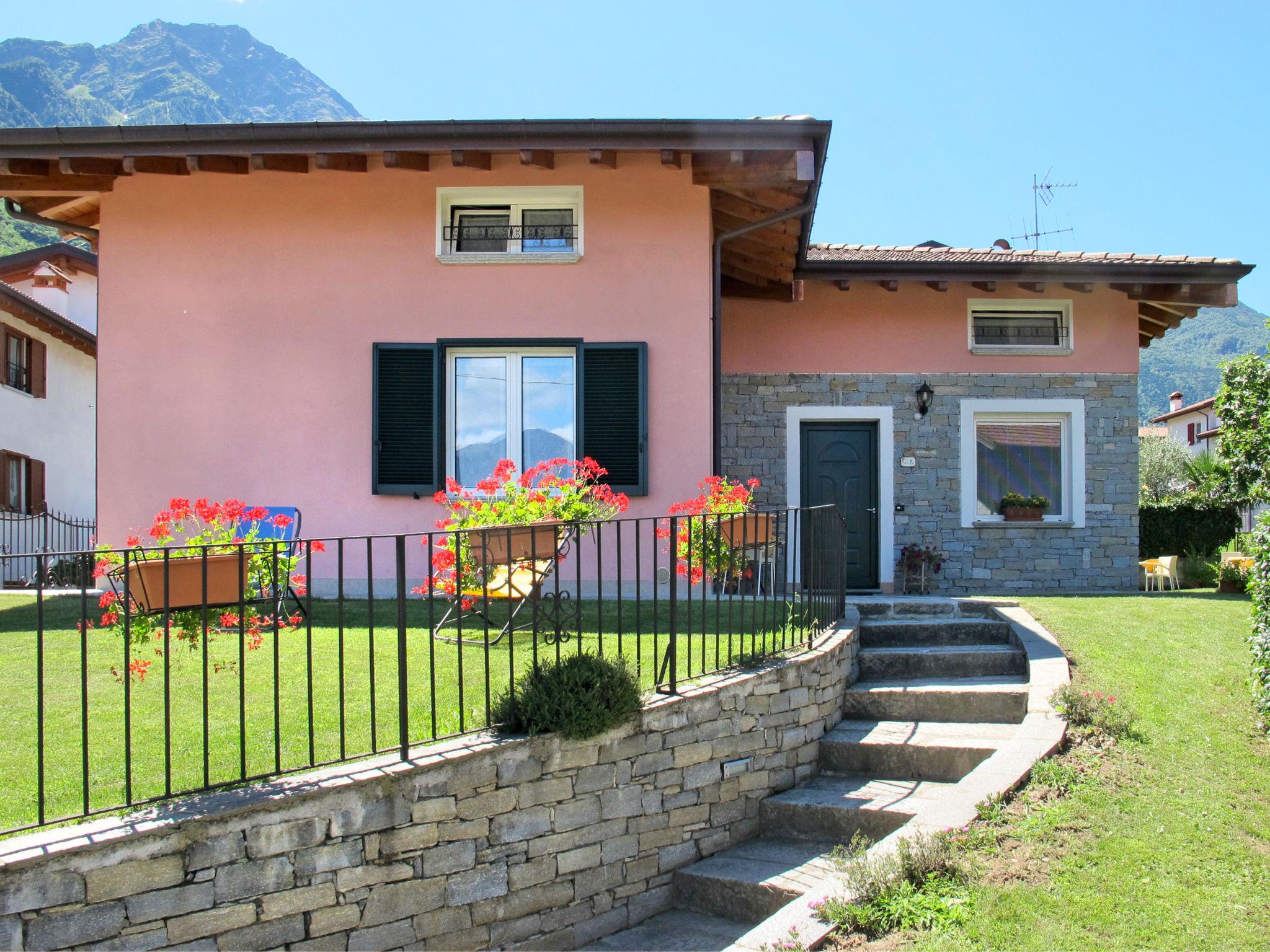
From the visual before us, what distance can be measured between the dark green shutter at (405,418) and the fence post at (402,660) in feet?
14.3

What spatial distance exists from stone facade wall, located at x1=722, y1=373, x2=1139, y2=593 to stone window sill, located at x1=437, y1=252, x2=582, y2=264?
2.79 meters

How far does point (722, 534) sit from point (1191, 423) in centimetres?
3582

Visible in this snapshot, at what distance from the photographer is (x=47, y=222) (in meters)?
8.95

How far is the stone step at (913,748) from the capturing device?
5090 mm

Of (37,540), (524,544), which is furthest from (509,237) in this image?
(37,540)

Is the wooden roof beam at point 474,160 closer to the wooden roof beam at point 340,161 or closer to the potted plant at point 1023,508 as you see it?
the wooden roof beam at point 340,161

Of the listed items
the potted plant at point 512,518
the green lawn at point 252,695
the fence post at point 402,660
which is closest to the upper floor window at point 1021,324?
the green lawn at point 252,695

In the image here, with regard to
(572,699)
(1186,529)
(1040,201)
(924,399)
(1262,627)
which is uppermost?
(1040,201)

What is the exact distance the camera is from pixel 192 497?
27.6 ft

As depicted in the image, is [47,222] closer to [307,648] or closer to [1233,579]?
[307,648]

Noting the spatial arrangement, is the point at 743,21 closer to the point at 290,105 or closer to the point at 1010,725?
the point at 1010,725

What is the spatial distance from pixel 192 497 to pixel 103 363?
138 cm

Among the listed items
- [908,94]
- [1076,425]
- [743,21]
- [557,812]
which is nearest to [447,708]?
[557,812]

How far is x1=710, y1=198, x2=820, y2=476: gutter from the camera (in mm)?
8477
